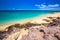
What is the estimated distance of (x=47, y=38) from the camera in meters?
1.22

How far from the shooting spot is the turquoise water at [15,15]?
212 centimetres

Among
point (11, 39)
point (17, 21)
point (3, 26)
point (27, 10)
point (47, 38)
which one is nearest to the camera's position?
point (47, 38)

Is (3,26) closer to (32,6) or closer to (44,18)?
(32,6)

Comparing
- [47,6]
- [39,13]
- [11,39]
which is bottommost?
[11,39]

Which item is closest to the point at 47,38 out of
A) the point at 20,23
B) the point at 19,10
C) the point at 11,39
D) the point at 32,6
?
the point at 11,39

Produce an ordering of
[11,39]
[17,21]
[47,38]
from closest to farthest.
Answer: [47,38] < [11,39] < [17,21]

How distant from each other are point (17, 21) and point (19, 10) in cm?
34

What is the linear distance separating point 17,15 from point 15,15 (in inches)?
1.9

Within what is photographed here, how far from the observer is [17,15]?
2268 millimetres

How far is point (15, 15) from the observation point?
2256mm

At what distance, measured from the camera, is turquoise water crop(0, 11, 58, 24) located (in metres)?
2.12

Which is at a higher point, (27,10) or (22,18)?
(27,10)

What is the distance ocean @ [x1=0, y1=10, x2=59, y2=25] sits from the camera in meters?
2.12

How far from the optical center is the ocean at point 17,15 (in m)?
2.12
